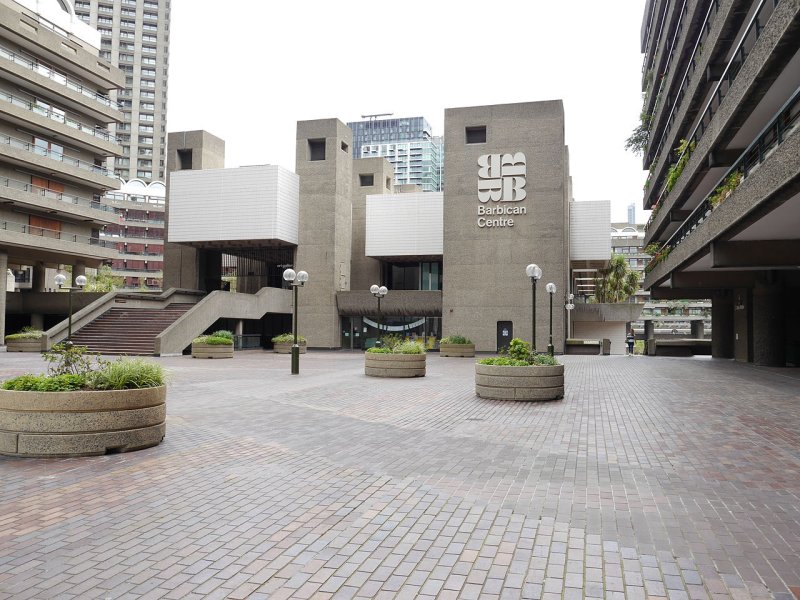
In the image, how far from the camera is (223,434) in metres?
9.74

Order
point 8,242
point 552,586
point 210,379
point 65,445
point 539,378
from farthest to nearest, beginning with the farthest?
point 8,242 < point 210,379 < point 539,378 < point 65,445 < point 552,586

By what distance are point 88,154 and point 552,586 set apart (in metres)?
50.0

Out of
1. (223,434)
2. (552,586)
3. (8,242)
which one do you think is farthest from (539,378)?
(8,242)

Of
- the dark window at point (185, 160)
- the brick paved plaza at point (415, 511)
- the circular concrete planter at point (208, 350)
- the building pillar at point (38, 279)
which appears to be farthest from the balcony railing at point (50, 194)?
the brick paved plaza at point (415, 511)

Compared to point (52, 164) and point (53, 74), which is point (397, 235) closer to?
point (52, 164)

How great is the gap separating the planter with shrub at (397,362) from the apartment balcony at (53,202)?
28.9 m

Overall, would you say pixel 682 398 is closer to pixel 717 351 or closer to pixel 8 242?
pixel 717 351

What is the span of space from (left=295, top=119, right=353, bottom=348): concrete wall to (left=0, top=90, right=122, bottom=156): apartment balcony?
1454cm

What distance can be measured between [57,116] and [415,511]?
→ 148 feet

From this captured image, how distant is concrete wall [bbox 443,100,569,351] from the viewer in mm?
39781

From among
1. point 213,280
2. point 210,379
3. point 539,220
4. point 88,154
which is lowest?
point 210,379

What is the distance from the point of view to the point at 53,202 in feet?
134

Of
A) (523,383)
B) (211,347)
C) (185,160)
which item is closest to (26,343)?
(211,347)

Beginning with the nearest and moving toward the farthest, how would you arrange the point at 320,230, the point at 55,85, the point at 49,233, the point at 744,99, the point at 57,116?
the point at 744,99 < the point at 55,85 < the point at 57,116 < the point at 49,233 < the point at 320,230
